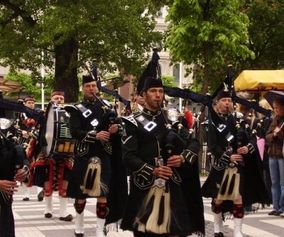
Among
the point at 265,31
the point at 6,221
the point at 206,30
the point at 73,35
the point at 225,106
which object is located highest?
the point at 265,31

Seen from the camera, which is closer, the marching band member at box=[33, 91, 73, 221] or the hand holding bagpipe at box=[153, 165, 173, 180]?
the hand holding bagpipe at box=[153, 165, 173, 180]

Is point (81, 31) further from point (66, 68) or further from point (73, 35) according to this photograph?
point (66, 68)

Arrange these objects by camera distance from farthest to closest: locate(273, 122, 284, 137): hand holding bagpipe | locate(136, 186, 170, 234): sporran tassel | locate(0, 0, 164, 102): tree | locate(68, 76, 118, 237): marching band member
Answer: locate(0, 0, 164, 102): tree → locate(273, 122, 284, 137): hand holding bagpipe → locate(68, 76, 118, 237): marching band member → locate(136, 186, 170, 234): sporran tassel

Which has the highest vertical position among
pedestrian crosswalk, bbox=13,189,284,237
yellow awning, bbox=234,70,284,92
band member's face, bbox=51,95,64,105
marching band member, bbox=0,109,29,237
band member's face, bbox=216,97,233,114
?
yellow awning, bbox=234,70,284,92

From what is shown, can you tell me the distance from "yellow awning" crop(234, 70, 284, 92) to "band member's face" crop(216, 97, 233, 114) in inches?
293

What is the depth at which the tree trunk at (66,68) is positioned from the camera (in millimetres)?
23078

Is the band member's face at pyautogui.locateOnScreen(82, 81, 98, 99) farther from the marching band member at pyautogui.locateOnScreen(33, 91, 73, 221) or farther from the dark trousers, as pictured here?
the dark trousers

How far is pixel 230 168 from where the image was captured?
866 centimetres

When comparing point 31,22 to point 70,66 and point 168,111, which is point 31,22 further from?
point 168,111

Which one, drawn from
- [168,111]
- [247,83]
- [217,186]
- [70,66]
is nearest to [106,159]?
[217,186]

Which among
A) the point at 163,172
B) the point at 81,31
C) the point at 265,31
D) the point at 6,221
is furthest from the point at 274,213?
the point at 265,31

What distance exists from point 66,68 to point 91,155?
14.9 meters

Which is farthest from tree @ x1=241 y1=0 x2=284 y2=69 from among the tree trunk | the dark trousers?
the dark trousers

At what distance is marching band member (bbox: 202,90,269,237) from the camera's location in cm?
859
